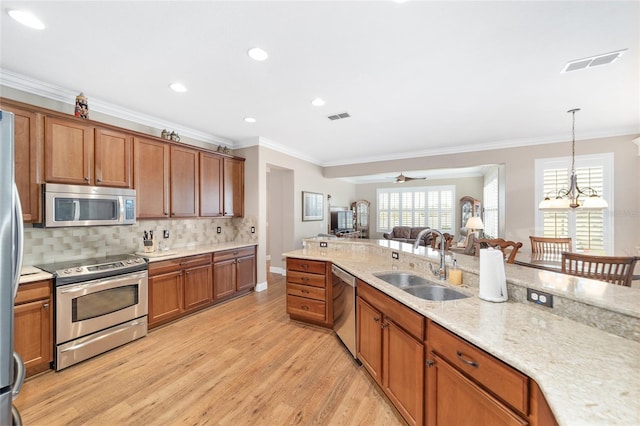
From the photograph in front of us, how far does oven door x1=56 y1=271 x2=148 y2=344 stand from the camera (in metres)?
2.39

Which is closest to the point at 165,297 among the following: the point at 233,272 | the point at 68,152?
the point at 233,272

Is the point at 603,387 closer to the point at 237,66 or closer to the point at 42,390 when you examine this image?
the point at 237,66

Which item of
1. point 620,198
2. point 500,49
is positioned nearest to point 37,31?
point 500,49

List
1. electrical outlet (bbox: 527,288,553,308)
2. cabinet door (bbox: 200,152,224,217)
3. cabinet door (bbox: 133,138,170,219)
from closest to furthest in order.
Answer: electrical outlet (bbox: 527,288,553,308) → cabinet door (bbox: 133,138,170,219) → cabinet door (bbox: 200,152,224,217)

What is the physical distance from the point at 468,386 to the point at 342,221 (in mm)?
7041

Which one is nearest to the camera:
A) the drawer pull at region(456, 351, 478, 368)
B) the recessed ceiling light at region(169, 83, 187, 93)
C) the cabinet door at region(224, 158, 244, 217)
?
the drawer pull at region(456, 351, 478, 368)

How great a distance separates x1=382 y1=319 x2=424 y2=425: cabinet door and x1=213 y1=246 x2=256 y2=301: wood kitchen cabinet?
9.25ft

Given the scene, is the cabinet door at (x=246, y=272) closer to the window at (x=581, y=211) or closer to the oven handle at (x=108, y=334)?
the oven handle at (x=108, y=334)

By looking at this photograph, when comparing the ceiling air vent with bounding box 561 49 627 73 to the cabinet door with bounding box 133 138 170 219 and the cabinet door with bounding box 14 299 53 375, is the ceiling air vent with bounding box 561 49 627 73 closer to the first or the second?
the cabinet door with bounding box 133 138 170 219

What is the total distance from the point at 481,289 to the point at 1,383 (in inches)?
95.0

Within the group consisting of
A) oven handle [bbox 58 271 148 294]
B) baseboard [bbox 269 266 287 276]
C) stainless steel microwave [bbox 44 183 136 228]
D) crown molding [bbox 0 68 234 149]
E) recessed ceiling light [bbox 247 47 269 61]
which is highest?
recessed ceiling light [bbox 247 47 269 61]

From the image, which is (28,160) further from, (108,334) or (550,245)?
(550,245)

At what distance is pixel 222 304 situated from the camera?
4059 mm

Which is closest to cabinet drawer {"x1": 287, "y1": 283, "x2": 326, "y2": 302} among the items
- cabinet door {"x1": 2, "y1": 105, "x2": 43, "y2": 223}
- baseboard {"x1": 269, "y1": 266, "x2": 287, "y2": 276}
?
cabinet door {"x1": 2, "y1": 105, "x2": 43, "y2": 223}
